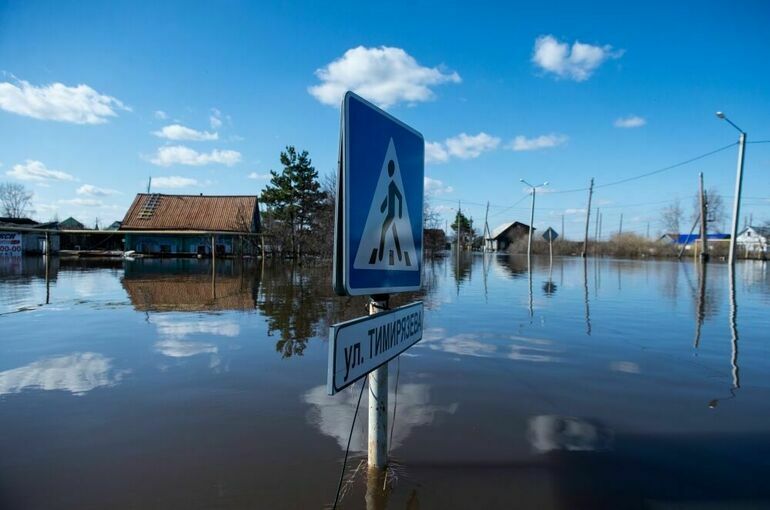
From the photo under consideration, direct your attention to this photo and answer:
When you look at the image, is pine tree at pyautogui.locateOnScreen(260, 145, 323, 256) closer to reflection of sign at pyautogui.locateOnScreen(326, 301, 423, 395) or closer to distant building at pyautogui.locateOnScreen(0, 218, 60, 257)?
distant building at pyautogui.locateOnScreen(0, 218, 60, 257)

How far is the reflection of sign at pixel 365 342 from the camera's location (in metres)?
1.82

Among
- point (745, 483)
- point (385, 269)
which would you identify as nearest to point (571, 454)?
point (745, 483)

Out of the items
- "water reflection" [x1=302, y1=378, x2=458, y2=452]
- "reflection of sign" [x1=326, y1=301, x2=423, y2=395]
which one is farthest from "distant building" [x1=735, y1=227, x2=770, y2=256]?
"reflection of sign" [x1=326, y1=301, x2=423, y2=395]

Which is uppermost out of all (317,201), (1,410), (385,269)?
(317,201)

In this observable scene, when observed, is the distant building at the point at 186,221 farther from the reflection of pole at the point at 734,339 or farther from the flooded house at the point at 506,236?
the flooded house at the point at 506,236

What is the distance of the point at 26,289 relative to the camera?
49.2 feet

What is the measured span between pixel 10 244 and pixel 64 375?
155 feet

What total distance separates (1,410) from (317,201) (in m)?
38.3

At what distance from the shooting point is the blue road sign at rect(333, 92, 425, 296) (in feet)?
6.63

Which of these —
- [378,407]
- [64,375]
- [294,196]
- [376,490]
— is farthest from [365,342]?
[294,196]

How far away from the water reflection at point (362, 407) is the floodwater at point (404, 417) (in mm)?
28

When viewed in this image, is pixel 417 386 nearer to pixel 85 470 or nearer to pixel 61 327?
pixel 85 470

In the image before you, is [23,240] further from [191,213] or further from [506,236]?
[506,236]

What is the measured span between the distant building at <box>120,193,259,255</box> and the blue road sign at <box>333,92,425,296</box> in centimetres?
4445
